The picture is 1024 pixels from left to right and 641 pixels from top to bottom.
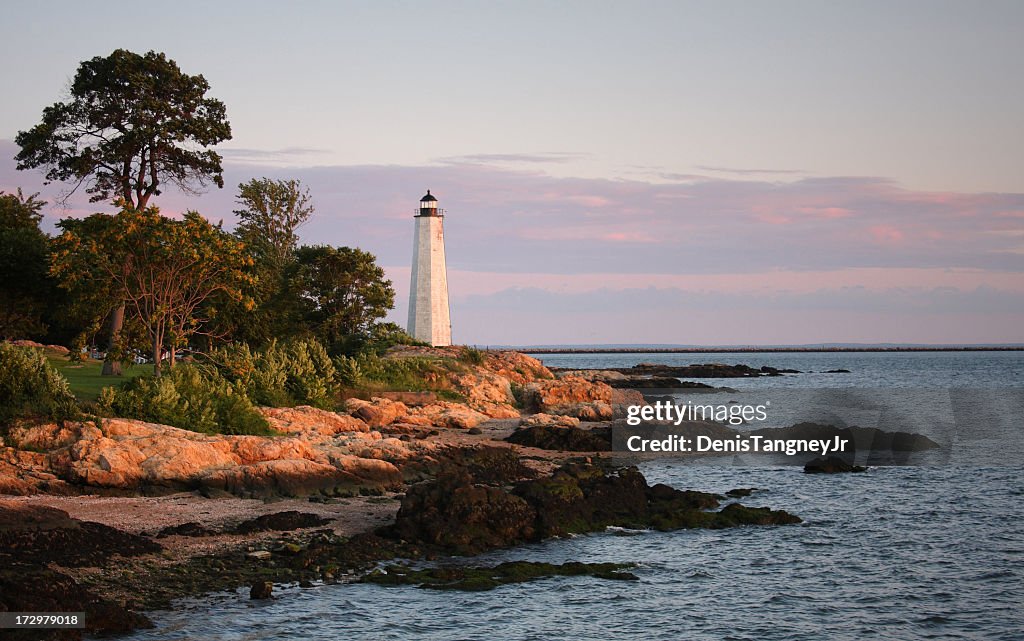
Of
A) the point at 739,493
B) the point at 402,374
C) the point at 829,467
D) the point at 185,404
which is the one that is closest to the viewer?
the point at 185,404

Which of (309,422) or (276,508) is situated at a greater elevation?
(309,422)

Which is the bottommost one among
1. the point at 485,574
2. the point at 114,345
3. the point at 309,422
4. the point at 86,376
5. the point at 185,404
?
the point at 485,574

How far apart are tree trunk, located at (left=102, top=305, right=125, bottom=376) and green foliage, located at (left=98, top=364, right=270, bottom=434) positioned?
459cm

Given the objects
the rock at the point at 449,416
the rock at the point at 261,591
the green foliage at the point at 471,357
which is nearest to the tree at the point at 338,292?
the green foliage at the point at 471,357

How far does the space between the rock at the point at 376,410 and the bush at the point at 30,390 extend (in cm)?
1069

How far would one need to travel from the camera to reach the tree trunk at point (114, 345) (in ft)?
104

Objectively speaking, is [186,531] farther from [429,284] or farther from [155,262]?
[429,284]

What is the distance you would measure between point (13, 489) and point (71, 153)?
25.0 metres

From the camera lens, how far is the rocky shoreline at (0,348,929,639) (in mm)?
14812

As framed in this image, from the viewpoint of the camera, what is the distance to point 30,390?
23.6 meters

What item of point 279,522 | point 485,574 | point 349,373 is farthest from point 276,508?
point 349,373

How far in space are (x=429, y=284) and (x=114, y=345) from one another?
37.9 metres

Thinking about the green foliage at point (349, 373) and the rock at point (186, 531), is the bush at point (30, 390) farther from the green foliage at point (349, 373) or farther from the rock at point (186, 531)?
the green foliage at point (349, 373)

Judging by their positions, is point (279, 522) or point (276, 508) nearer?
point (279, 522)
